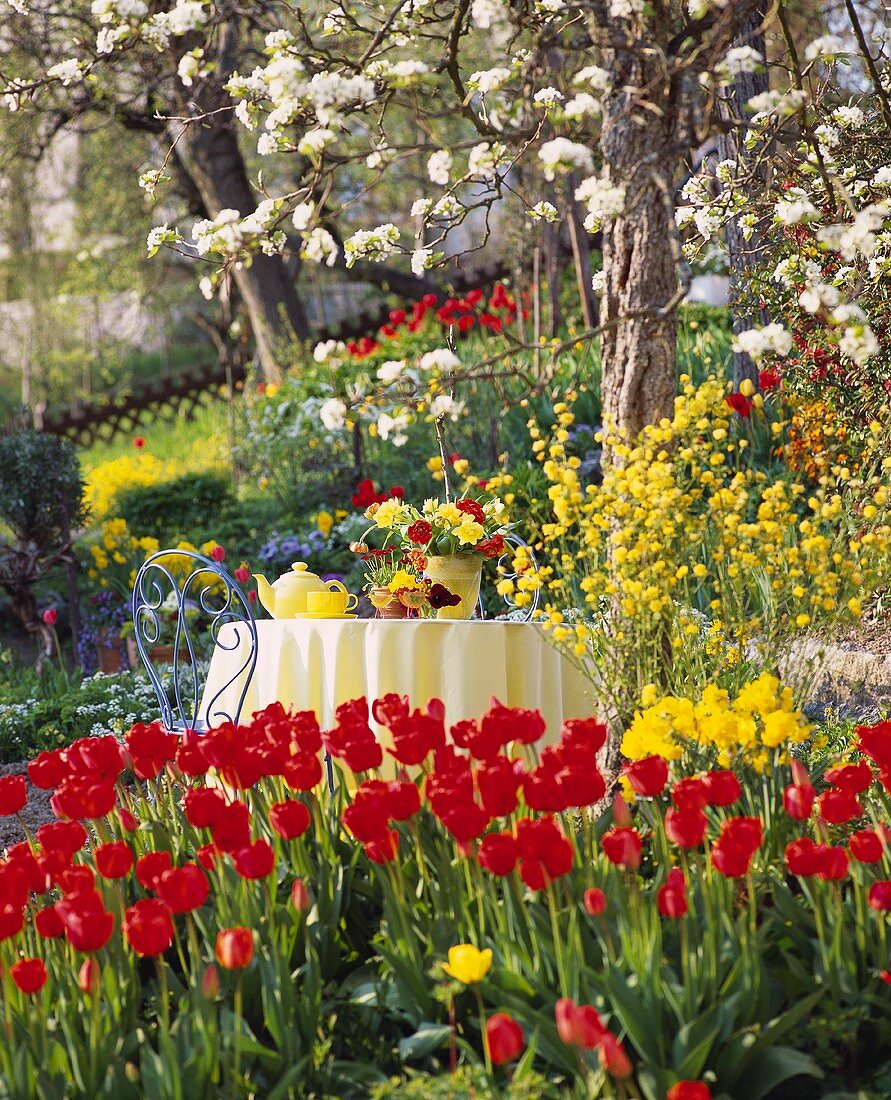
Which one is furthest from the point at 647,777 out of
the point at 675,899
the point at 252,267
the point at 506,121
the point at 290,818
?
the point at 252,267

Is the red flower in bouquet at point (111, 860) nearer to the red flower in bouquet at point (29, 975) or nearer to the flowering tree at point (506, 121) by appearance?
the red flower in bouquet at point (29, 975)

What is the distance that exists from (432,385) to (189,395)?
13979 mm

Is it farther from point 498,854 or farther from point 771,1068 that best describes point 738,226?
point 771,1068

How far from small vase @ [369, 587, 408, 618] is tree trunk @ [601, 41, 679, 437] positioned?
1042 millimetres

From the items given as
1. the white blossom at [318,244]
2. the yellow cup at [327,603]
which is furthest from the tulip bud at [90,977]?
the yellow cup at [327,603]

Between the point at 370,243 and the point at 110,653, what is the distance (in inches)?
205

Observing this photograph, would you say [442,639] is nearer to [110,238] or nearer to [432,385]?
[432,385]

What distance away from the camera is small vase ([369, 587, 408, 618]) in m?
4.24

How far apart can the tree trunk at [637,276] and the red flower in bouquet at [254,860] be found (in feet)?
6.09

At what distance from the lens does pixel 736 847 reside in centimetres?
192

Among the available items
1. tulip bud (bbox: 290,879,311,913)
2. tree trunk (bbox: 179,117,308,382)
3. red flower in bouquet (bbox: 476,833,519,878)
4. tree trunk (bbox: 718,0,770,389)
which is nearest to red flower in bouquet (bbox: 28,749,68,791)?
tulip bud (bbox: 290,879,311,913)

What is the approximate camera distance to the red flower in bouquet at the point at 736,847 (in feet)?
6.25

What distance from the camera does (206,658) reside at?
24.2 feet

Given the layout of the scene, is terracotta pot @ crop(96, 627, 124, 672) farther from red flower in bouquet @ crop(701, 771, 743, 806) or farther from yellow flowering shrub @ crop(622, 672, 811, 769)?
red flower in bouquet @ crop(701, 771, 743, 806)
